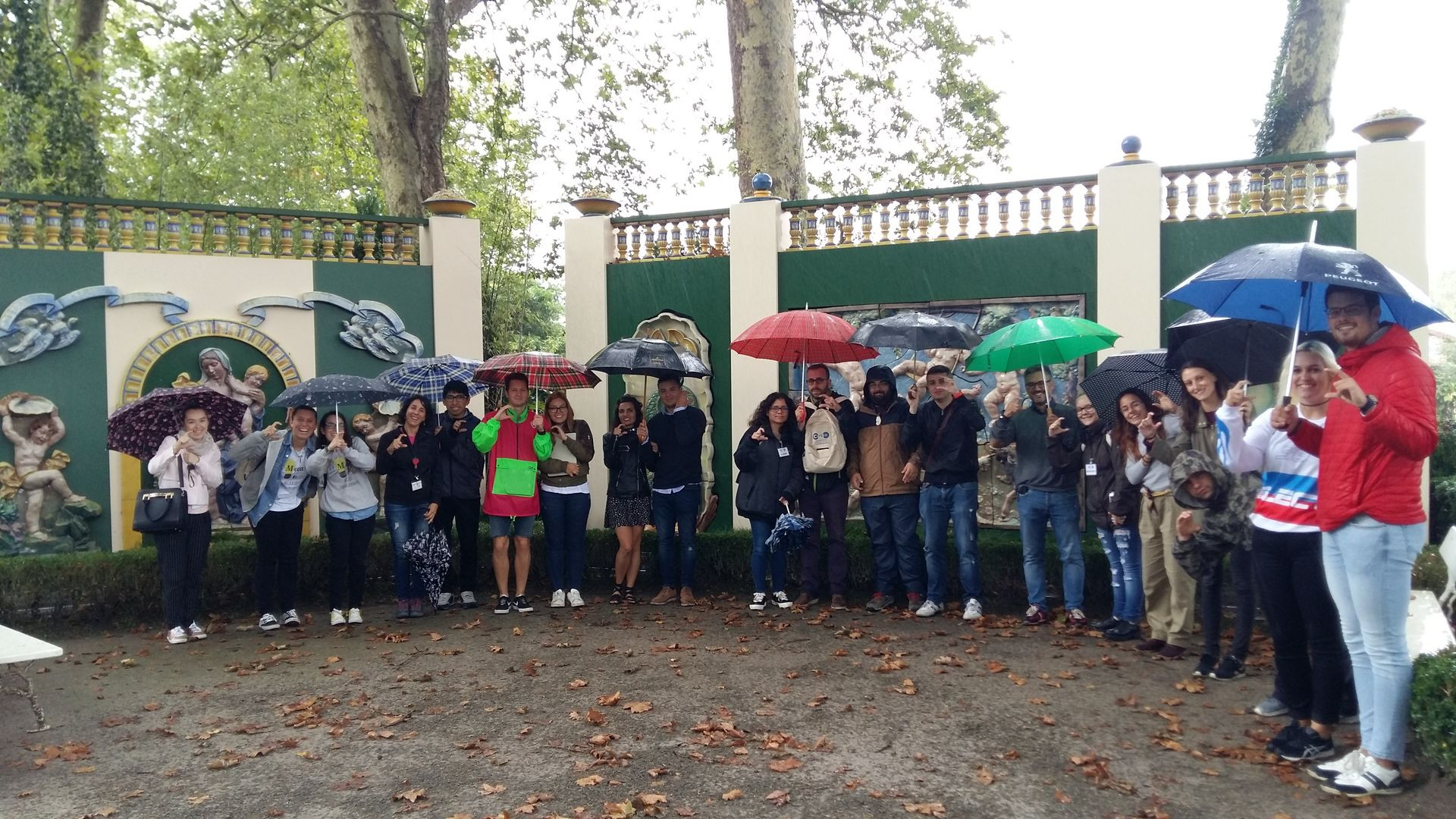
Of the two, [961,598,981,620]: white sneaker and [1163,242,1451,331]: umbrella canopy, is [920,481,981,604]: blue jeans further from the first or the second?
[1163,242,1451,331]: umbrella canopy

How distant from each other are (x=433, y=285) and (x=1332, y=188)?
324 inches

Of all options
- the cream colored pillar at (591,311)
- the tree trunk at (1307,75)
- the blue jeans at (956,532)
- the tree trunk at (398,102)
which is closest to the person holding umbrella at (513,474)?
the cream colored pillar at (591,311)

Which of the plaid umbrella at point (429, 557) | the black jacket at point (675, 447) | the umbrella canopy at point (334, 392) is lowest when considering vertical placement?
the plaid umbrella at point (429, 557)

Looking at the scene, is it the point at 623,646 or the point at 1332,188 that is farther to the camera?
the point at 1332,188

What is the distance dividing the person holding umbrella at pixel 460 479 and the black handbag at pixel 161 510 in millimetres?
1810

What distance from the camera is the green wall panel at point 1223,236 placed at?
8.30 metres

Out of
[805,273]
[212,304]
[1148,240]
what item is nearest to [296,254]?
[212,304]

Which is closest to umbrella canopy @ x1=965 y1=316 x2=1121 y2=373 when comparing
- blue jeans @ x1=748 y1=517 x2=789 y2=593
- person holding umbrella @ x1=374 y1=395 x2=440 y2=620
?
blue jeans @ x1=748 y1=517 x2=789 y2=593

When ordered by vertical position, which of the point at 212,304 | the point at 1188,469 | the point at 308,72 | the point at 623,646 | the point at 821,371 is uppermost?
the point at 308,72

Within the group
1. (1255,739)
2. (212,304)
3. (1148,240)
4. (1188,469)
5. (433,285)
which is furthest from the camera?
(433,285)

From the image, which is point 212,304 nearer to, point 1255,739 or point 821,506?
point 821,506

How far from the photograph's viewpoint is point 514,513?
26.7 feet

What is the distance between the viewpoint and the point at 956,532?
770cm

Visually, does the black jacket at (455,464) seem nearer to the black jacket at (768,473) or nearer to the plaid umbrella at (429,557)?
the plaid umbrella at (429,557)
